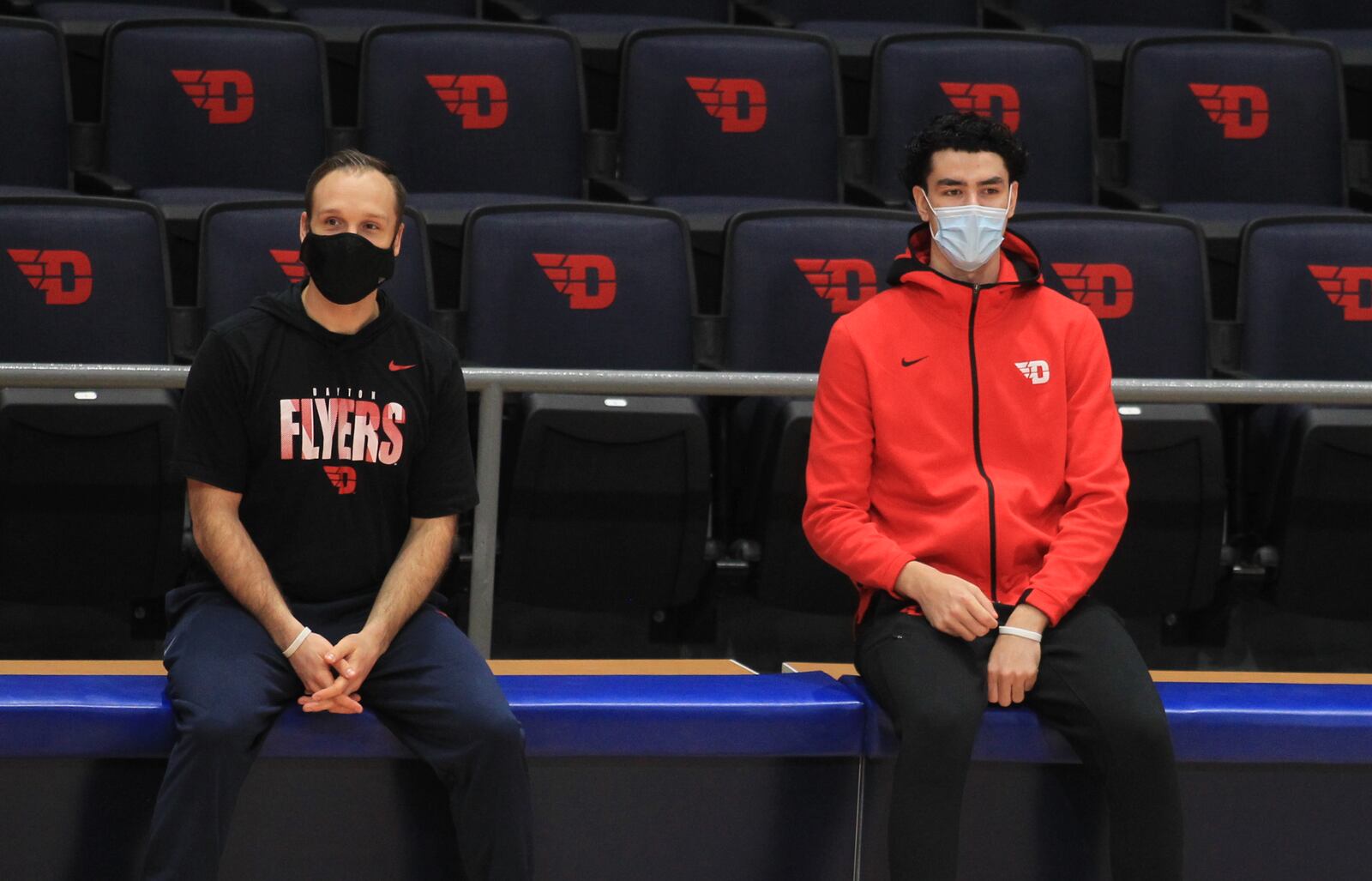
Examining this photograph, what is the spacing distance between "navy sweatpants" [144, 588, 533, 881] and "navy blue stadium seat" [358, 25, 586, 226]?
1.16 meters

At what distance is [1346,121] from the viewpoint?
2.71 meters

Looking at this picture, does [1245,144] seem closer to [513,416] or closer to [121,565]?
[513,416]

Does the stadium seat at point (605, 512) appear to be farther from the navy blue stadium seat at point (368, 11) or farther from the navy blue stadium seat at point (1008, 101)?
the navy blue stadium seat at point (368, 11)

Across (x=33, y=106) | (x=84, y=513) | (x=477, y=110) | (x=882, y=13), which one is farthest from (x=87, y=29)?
(x=882, y=13)

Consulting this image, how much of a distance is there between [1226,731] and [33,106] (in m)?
1.80

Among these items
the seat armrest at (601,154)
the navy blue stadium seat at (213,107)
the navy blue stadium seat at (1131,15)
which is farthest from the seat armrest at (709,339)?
the navy blue stadium seat at (1131,15)

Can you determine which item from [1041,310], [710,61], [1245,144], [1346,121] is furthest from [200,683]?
[1346,121]

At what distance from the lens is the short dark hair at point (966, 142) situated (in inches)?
58.3

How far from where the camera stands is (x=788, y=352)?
206cm

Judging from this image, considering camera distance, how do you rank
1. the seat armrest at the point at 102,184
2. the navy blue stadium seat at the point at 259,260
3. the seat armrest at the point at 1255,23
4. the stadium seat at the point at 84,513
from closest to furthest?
the stadium seat at the point at 84,513 < the navy blue stadium seat at the point at 259,260 < the seat armrest at the point at 102,184 < the seat armrest at the point at 1255,23

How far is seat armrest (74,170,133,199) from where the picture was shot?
229 cm

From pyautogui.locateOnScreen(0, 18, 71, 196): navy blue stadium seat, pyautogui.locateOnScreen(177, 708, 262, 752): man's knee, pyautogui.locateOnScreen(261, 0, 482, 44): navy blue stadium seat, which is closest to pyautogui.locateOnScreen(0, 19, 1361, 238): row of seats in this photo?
pyautogui.locateOnScreen(0, 18, 71, 196): navy blue stadium seat

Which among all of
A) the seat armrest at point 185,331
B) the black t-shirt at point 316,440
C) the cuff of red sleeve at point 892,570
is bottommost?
the cuff of red sleeve at point 892,570

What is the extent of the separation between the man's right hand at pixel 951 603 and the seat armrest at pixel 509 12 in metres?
1.69
